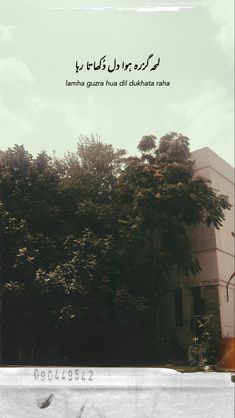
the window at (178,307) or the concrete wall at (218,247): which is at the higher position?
the concrete wall at (218,247)

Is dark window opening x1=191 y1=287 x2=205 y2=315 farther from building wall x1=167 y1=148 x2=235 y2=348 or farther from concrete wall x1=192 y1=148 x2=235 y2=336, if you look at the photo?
concrete wall x1=192 y1=148 x2=235 y2=336

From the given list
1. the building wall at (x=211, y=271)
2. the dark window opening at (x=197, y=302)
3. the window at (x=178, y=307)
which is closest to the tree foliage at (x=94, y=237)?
the building wall at (x=211, y=271)

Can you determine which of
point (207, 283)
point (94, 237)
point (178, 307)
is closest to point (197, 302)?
point (207, 283)

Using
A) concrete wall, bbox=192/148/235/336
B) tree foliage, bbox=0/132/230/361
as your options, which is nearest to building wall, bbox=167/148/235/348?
concrete wall, bbox=192/148/235/336

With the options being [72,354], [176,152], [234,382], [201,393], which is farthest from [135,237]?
[201,393]

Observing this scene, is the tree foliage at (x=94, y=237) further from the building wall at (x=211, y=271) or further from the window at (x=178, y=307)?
the window at (x=178, y=307)

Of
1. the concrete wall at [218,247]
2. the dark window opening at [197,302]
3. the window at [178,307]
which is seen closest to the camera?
the concrete wall at [218,247]

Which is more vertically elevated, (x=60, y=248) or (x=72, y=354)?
(x=60, y=248)

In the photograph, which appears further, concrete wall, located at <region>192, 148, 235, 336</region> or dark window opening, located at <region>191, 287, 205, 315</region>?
dark window opening, located at <region>191, 287, 205, 315</region>

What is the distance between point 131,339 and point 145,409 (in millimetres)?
17228

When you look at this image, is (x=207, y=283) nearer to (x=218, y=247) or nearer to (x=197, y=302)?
(x=197, y=302)

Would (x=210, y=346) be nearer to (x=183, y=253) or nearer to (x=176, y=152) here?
(x=183, y=253)

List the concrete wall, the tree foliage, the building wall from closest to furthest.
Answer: the tree foliage
the building wall
the concrete wall

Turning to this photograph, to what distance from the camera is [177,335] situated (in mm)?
25609
